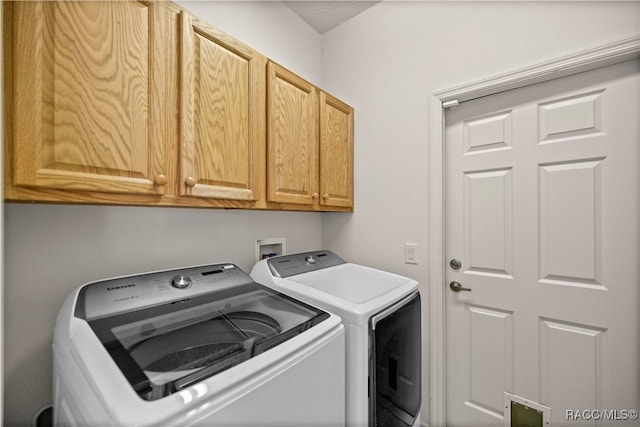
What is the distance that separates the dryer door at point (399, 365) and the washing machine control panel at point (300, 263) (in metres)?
0.53

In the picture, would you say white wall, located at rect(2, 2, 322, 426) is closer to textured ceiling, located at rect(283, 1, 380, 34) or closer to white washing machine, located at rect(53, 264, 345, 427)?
white washing machine, located at rect(53, 264, 345, 427)

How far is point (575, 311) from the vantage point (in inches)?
53.9

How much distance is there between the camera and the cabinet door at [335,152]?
173 centimetres

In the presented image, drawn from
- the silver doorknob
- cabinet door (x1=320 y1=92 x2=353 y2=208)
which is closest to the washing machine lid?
cabinet door (x1=320 y1=92 x2=353 y2=208)

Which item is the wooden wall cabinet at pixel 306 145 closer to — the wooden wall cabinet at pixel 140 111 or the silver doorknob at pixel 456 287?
the wooden wall cabinet at pixel 140 111

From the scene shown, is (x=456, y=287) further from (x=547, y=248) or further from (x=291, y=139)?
(x=291, y=139)

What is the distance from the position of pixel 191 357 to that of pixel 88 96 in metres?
0.83

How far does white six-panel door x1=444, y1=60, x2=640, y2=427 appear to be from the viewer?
4.22 feet

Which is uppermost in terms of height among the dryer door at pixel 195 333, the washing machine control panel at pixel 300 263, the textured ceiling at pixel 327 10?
the textured ceiling at pixel 327 10

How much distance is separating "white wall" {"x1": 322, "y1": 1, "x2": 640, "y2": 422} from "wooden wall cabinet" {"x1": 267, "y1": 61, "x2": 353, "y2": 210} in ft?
0.59

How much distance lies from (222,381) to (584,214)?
5.69ft

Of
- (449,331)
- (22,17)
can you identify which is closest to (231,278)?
(22,17)

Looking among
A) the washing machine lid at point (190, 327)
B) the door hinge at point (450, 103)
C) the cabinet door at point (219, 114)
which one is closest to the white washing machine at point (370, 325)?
the washing machine lid at point (190, 327)

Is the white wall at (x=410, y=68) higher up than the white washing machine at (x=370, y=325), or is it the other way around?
the white wall at (x=410, y=68)
